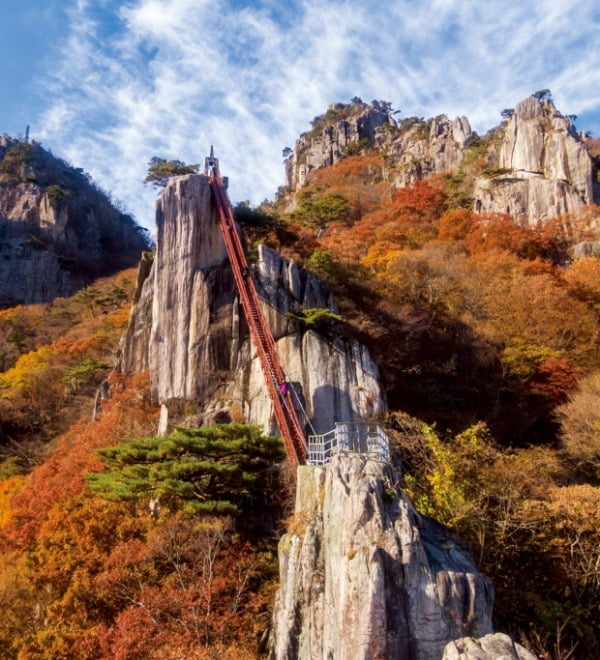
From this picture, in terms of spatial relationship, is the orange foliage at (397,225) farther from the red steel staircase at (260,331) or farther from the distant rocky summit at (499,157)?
the red steel staircase at (260,331)

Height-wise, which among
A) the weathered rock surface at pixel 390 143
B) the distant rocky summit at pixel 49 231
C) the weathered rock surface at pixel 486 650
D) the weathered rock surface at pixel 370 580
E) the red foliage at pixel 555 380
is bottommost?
the weathered rock surface at pixel 486 650

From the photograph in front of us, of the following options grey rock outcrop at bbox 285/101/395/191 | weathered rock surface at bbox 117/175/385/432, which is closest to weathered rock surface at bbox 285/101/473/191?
grey rock outcrop at bbox 285/101/395/191

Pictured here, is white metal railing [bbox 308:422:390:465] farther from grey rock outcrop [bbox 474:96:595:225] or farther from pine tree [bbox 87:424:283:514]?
grey rock outcrop [bbox 474:96:595:225]

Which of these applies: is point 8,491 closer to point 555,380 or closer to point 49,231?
point 555,380

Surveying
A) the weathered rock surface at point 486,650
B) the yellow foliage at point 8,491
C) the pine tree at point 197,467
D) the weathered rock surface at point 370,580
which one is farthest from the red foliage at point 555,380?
the yellow foliage at point 8,491

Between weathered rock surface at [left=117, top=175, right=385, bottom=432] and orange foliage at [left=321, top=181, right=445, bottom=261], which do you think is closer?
weathered rock surface at [left=117, top=175, right=385, bottom=432]

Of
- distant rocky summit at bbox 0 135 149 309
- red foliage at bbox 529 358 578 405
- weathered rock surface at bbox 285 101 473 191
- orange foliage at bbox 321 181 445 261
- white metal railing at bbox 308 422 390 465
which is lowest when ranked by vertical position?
white metal railing at bbox 308 422 390 465

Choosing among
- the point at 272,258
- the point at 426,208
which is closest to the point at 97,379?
the point at 272,258
